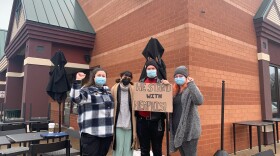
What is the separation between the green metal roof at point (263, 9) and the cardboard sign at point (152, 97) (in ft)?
20.2

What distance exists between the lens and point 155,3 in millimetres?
7168

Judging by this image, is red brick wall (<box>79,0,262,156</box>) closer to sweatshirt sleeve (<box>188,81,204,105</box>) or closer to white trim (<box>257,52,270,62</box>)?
white trim (<box>257,52,270,62</box>)

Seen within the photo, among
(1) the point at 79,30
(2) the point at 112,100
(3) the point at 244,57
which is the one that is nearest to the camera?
(2) the point at 112,100

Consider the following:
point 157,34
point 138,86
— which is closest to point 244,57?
point 157,34

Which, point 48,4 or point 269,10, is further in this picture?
point 48,4

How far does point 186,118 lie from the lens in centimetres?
351

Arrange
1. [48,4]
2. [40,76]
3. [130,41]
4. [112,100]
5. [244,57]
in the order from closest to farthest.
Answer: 1. [112,100]
2. [244,57]
3. [130,41]
4. [40,76]
5. [48,4]

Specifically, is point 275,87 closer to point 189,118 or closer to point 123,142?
point 189,118

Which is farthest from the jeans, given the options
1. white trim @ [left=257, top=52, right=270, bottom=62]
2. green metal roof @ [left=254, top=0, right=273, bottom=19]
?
green metal roof @ [left=254, top=0, right=273, bottom=19]

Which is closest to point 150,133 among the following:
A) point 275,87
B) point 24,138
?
point 24,138

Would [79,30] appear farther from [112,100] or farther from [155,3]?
[112,100]

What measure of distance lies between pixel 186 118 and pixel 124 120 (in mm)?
988

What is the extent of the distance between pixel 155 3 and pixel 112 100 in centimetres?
445

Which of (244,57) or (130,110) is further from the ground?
(244,57)
